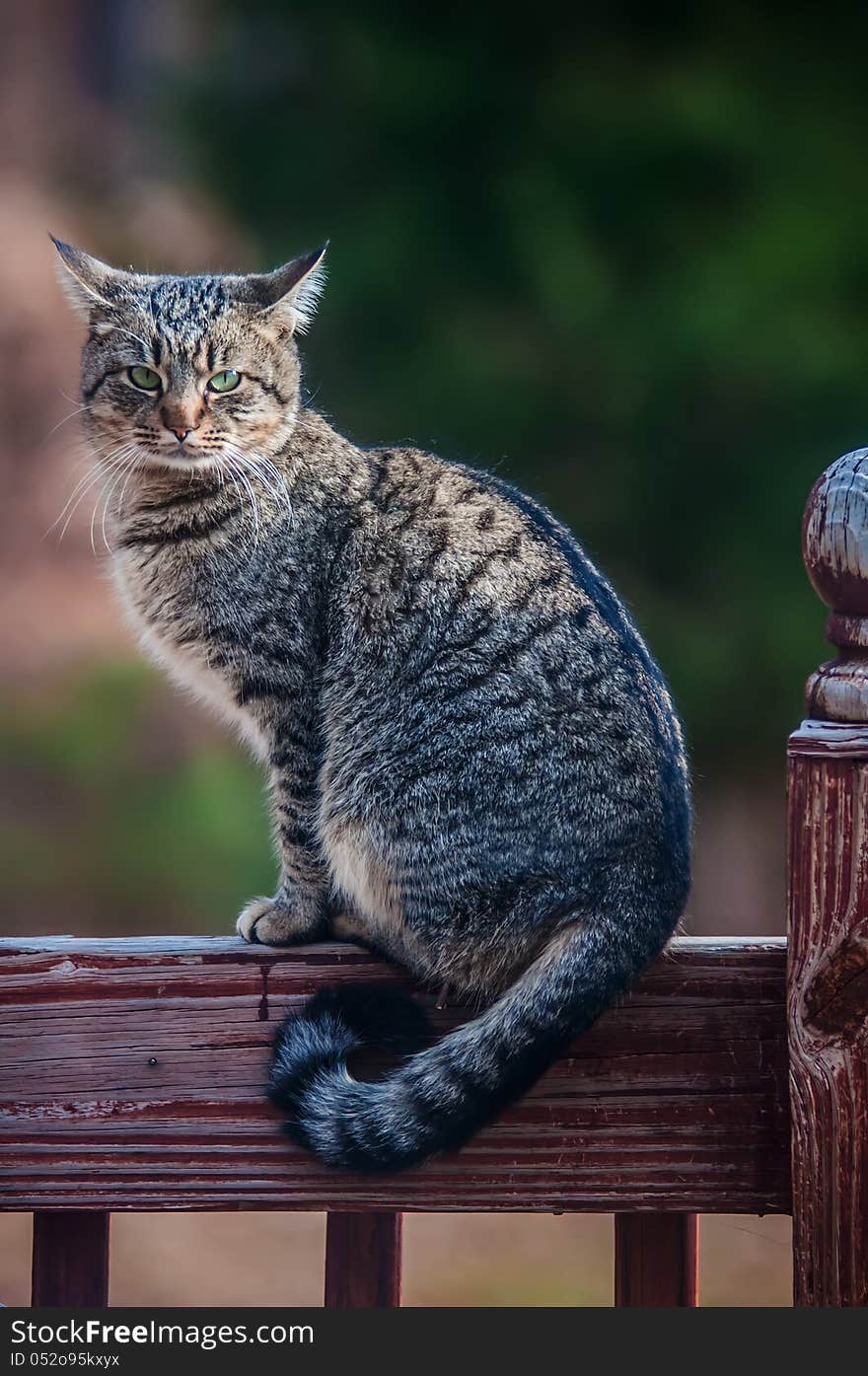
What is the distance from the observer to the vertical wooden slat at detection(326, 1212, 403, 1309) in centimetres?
166

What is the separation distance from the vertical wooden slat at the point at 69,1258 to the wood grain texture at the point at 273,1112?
9cm

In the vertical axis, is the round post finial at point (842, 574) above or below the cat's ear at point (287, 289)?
below

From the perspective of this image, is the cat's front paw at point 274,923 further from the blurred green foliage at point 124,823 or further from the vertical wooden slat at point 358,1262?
the blurred green foliage at point 124,823

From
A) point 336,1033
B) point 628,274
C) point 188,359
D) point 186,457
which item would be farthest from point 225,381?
point 628,274

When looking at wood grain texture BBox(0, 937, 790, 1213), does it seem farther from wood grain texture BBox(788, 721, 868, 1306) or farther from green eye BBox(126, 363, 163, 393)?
green eye BBox(126, 363, 163, 393)

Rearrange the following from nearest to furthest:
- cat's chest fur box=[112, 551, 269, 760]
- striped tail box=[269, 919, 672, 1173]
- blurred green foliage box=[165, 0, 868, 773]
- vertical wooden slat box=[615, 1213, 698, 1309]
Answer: striped tail box=[269, 919, 672, 1173] → vertical wooden slat box=[615, 1213, 698, 1309] → cat's chest fur box=[112, 551, 269, 760] → blurred green foliage box=[165, 0, 868, 773]

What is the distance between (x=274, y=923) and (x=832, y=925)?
0.83m

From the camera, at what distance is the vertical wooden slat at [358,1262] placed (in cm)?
166

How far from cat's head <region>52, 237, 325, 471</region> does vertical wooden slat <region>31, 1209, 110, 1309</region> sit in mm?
1115

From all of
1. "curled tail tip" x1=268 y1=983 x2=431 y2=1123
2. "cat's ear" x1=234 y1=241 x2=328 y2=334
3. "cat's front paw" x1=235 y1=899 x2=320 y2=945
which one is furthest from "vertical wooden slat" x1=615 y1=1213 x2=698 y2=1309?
"cat's ear" x1=234 y1=241 x2=328 y2=334

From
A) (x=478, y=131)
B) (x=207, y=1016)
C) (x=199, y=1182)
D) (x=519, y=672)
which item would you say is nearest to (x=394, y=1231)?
A: (x=199, y=1182)

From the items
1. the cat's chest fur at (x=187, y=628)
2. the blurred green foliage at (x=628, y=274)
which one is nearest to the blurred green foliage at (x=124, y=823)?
the blurred green foliage at (x=628, y=274)

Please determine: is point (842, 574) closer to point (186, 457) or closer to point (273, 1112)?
point (273, 1112)

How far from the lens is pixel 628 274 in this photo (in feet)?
16.6
